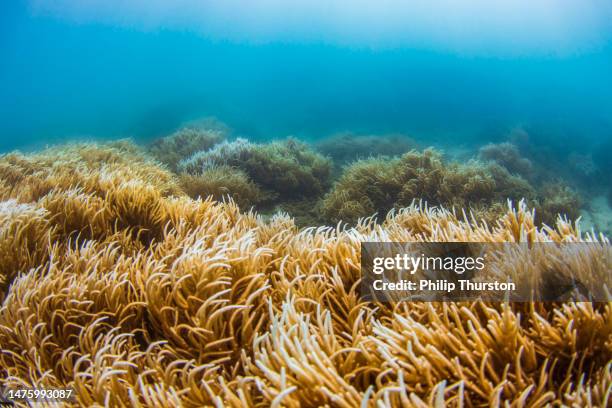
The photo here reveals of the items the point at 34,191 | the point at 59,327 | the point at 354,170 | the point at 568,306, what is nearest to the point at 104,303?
the point at 59,327

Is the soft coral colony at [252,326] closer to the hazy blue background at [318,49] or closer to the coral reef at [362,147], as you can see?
the coral reef at [362,147]

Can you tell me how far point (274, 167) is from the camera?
7.78 metres

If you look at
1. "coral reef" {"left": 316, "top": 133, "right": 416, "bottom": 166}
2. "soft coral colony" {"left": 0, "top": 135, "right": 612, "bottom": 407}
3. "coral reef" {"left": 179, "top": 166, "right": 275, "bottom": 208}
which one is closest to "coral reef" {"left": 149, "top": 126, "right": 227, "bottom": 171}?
"coral reef" {"left": 316, "top": 133, "right": 416, "bottom": 166}

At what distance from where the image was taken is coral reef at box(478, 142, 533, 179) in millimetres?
12570

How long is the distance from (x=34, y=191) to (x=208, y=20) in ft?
392

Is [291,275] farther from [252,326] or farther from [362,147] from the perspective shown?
[362,147]

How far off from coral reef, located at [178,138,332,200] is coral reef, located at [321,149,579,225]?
105 cm

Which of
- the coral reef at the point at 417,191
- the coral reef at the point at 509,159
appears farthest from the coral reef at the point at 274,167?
the coral reef at the point at 509,159

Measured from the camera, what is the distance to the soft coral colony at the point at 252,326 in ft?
4.15

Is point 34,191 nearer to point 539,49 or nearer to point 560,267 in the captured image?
point 560,267

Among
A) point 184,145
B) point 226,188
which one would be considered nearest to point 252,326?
point 226,188

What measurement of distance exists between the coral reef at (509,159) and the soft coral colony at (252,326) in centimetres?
1176

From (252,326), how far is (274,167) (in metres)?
6.13

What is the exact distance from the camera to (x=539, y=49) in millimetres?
91375
